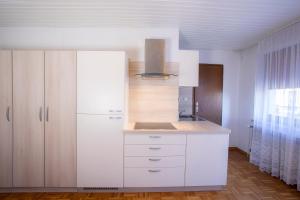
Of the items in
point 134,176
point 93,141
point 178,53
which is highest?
point 178,53

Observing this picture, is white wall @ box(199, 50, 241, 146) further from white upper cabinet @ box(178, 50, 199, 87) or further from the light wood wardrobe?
the light wood wardrobe

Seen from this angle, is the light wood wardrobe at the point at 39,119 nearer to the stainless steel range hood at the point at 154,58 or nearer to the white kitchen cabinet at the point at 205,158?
the stainless steel range hood at the point at 154,58

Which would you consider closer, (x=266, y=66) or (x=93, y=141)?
(x=93, y=141)

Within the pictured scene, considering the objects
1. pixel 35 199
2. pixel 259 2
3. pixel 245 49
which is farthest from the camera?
pixel 245 49

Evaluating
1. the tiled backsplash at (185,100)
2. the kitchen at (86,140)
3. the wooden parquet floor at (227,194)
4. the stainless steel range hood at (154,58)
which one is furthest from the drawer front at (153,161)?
the tiled backsplash at (185,100)

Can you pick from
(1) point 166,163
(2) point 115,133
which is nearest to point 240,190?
(1) point 166,163

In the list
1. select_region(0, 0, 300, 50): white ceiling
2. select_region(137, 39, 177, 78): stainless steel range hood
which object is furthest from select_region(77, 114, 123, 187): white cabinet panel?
select_region(0, 0, 300, 50): white ceiling

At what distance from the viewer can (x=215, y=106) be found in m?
4.20

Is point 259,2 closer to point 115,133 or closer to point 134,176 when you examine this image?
point 115,133

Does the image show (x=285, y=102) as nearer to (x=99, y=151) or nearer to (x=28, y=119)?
(x=99, y=151)

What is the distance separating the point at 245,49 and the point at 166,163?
3.13m

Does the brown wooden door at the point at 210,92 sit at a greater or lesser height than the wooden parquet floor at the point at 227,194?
greater

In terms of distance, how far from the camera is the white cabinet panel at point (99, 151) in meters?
2.37

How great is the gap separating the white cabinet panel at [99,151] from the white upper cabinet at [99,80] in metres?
0.13
